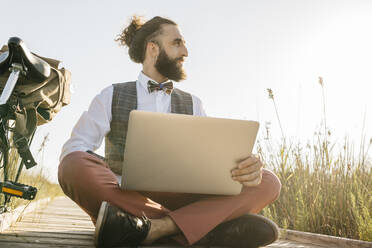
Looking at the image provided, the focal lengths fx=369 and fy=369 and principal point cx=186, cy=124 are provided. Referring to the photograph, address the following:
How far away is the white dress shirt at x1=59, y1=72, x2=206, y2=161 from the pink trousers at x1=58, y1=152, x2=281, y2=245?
191 millimetres

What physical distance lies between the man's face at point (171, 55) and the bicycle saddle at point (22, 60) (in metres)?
1.28

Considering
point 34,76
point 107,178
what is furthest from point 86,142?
point 34,76

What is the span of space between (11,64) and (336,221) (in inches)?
95.6

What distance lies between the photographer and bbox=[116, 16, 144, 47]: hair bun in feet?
11.4

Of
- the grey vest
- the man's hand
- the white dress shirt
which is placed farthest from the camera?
the grey vest

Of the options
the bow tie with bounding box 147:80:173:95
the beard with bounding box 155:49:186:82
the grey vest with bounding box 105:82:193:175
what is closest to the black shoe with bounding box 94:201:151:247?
the grey vest with bounding box 105:82:193:175

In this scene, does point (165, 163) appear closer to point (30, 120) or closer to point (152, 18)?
point (30, 120)

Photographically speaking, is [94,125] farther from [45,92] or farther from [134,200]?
[134,200]

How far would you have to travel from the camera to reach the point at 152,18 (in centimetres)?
334

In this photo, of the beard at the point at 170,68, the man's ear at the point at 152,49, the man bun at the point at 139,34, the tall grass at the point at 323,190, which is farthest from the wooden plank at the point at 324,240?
the man bun at the point at 139,34

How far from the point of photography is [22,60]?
5.27 ft

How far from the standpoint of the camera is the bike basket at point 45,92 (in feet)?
5.67

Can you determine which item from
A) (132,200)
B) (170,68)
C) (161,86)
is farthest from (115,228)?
(170,68)

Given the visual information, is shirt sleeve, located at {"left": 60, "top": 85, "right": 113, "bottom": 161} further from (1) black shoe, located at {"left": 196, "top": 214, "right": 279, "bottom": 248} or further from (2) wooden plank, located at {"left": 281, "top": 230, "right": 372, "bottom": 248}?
(2) wooden plank, located at {"left": 281, "top": 230, "right": 372, "bottom": 248}
